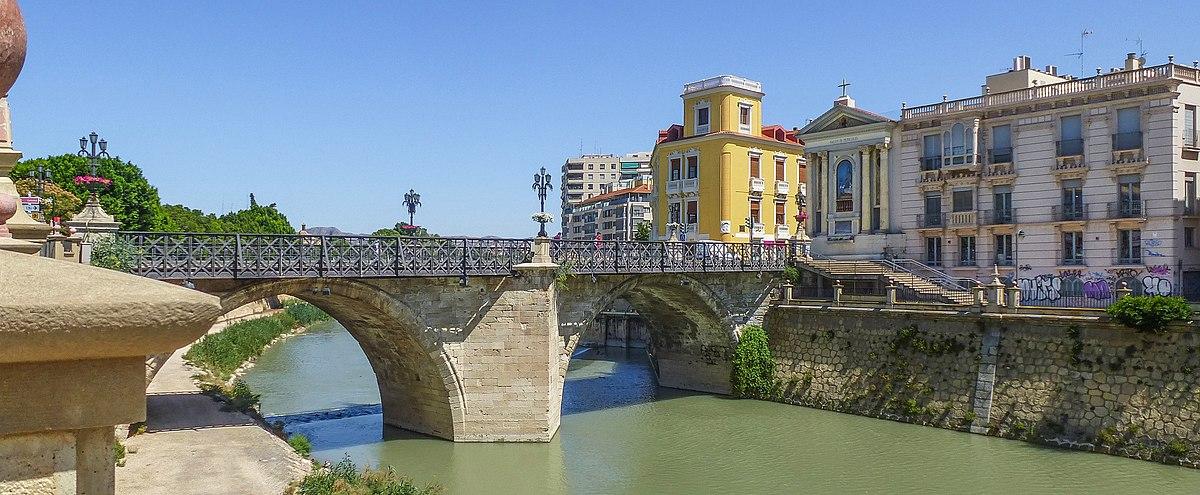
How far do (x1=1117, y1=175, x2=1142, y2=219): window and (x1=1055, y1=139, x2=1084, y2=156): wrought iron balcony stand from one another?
5.39ft

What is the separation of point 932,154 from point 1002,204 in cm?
352

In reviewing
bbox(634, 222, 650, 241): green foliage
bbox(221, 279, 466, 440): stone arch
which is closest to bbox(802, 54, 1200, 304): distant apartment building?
bbox(221, 279, 466, 440): stone arch

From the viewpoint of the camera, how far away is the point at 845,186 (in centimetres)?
3941

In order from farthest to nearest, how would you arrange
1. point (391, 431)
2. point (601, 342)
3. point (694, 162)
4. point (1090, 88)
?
point (601, 342) < point (694, 162) < point (1090, 88) < point (391, 431)

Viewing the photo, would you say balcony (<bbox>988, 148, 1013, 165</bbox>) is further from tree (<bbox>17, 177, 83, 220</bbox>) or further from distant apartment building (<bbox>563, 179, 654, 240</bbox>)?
distant apartment building (<bbox>563, 179, 654, 240</bbox>)

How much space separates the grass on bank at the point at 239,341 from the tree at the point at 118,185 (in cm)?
774

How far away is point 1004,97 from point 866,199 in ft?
23.4

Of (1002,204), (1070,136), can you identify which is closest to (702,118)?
(1002,204)

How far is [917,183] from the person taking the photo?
3631cm

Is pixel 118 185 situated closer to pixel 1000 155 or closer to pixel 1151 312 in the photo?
pixel 1000 155

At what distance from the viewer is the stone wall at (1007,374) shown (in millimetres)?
23844

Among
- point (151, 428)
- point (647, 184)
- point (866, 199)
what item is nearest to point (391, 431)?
point (151, 428)

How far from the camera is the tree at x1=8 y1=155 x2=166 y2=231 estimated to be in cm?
4725

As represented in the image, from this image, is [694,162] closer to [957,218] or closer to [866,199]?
[866,199]
